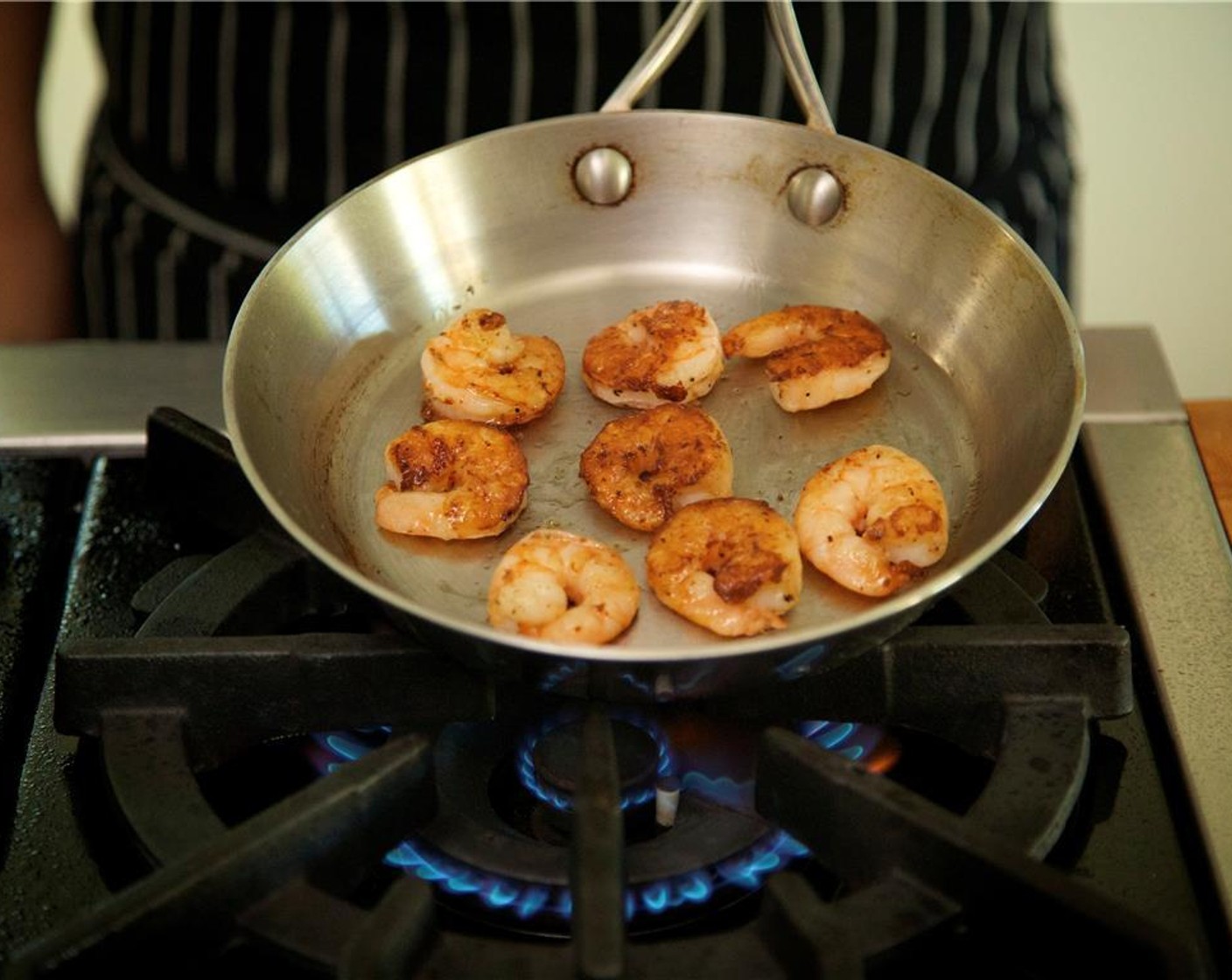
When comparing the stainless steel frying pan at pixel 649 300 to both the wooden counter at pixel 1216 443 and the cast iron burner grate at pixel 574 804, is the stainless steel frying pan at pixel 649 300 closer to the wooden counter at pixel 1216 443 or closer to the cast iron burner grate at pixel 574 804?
the cast iron burner grate at pixel 574 804

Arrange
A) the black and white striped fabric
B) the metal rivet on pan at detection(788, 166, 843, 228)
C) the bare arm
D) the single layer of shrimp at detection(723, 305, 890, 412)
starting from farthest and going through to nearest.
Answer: the bare arm → the black and white striped fabric → the metal rivet on pan at detection(788, 166, 843, 228) → the single layer of shrimp at detection(723, 305, 890, 412)

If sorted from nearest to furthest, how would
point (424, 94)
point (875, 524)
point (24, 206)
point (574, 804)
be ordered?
1. point (574, 804)
2. point (875, 524)
3. point (424, 94)
4. point (24, 206)

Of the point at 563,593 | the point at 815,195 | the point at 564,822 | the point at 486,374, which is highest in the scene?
the point at 815,195

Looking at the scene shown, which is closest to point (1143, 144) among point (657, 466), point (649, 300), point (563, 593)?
point (649, 300)

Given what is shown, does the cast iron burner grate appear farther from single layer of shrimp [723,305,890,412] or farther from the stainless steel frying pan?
single layer of shrimp [723,305,890,412]

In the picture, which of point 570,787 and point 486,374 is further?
point 486,374

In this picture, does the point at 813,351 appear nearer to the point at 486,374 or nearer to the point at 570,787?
the point at 486,374

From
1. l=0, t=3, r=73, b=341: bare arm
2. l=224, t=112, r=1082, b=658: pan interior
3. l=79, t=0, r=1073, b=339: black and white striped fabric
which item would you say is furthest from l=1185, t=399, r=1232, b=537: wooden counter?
l=0, t=3, r=73, b=341: bare arm
